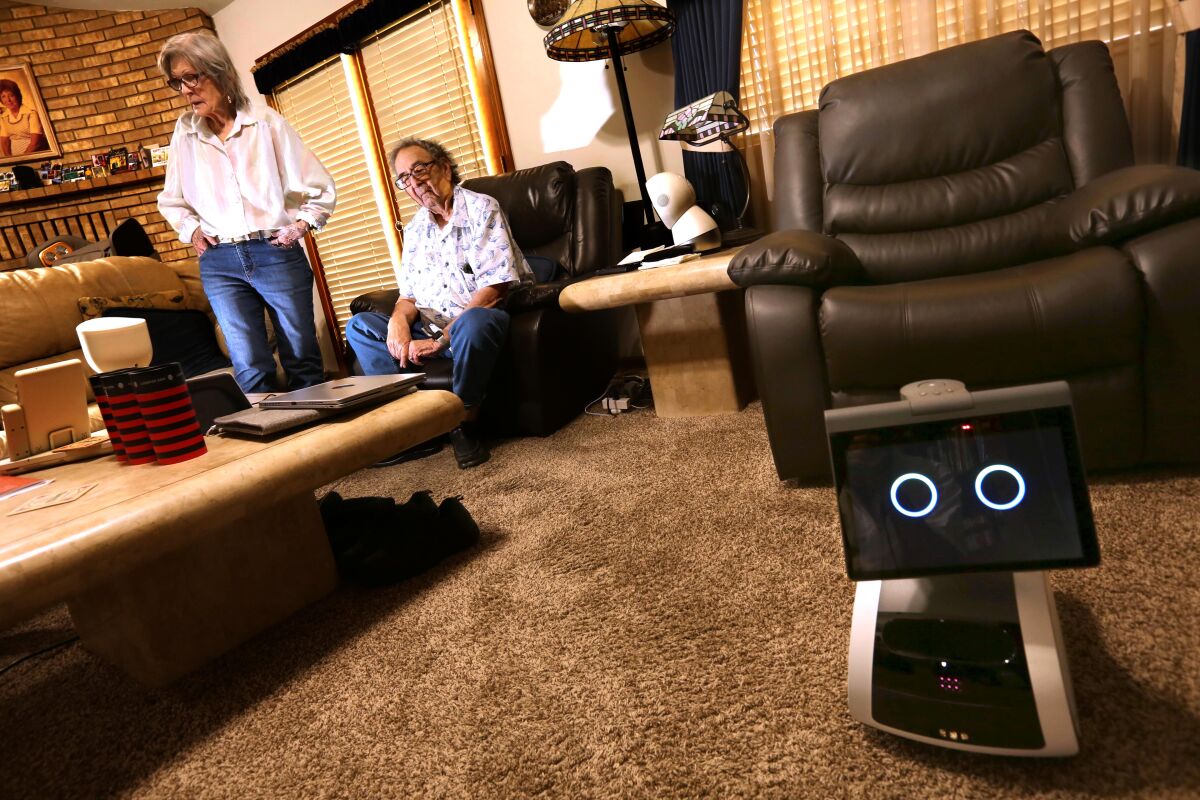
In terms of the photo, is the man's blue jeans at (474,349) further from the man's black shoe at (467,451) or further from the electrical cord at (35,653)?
the electrical cord at (35,653)

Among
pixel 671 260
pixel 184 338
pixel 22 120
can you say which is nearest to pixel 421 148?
pixel 671 260

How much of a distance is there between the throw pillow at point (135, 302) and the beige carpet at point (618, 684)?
5.69 ft

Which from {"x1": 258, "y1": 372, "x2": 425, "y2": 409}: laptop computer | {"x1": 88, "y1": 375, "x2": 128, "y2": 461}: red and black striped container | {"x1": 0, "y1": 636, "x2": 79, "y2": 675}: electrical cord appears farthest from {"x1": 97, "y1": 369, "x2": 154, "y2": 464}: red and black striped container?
{"x1": 0, "y1": 636, "x2": 79, "y2": 675}: electrical cord

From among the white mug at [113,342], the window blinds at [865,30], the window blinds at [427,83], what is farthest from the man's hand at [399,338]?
the window blinds at [865,30]

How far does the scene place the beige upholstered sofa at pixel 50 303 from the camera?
2.71 metres

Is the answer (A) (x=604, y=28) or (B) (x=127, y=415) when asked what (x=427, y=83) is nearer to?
(A) (x=604, y=28)

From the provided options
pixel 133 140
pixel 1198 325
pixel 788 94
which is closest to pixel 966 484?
pixel 1198 325

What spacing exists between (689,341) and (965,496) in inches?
61.3

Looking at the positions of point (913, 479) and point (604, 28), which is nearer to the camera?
point (913, 479)

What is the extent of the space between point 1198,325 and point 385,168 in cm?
411

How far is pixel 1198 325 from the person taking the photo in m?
1.22

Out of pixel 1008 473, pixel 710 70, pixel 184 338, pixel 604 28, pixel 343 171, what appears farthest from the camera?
pixel 343 171

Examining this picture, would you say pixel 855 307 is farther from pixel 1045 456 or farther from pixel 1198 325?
pixel 1045 456

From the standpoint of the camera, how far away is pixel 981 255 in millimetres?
1789
